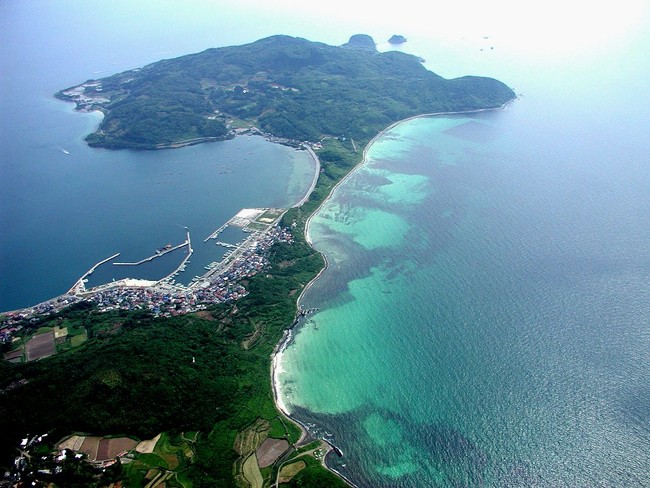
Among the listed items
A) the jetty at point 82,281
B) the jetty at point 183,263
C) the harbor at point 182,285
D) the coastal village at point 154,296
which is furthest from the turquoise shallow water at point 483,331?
the jetty at point 82,281

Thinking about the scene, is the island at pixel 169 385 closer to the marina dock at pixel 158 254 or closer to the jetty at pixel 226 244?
the marina dock at pixel 158 254

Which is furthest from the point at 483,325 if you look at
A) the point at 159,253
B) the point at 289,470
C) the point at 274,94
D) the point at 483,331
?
the point at 274,94

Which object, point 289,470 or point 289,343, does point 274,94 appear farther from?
point 289,470

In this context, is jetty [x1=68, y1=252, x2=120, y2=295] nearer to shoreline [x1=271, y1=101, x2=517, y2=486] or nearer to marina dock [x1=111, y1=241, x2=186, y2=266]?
marina dock [x1=111, y1=241, x2=186, y2=266]

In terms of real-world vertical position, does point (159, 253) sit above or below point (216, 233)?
below

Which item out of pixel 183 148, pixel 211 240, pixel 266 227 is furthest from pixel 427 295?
pixel 183 148

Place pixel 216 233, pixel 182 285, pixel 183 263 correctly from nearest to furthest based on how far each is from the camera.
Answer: pixel 182 285 < pixel 183 263 < pixel 216 233
